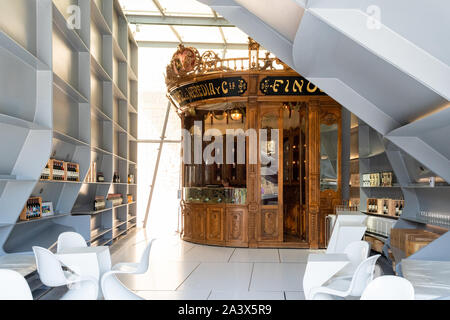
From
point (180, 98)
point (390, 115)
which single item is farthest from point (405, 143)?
point (180, 98)

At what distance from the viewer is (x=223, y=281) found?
5.71m

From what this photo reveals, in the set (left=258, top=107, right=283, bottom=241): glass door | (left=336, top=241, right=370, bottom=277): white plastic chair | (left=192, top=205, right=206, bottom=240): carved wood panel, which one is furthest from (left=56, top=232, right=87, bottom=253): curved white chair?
(left=258, top=107, right=283, bottom=241): glass door

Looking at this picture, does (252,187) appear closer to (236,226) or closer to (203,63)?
(236,226)

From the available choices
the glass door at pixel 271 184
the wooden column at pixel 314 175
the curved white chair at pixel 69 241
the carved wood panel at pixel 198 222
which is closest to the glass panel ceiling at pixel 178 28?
the glass door at pixel 271 184

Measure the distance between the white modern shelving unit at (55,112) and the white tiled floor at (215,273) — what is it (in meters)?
1.16

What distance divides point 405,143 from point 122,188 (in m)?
7.39

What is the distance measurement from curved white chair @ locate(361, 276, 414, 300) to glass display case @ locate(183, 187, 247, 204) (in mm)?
6443

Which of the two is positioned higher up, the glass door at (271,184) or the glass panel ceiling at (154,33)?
the glass panel ceiling at (154,33)

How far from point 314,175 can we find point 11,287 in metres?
6.83

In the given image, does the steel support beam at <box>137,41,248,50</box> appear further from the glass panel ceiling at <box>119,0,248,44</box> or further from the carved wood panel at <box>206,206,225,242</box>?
the carved wood panel at <box>206,206,225,242</box>

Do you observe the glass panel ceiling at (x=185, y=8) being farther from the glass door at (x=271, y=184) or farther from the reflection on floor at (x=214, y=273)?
the reflection on floor at (x=214, y=273)

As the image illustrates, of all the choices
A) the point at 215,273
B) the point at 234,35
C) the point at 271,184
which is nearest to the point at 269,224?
the point at 271,184

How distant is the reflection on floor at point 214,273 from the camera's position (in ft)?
16.6

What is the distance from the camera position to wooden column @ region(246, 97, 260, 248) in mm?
8555
